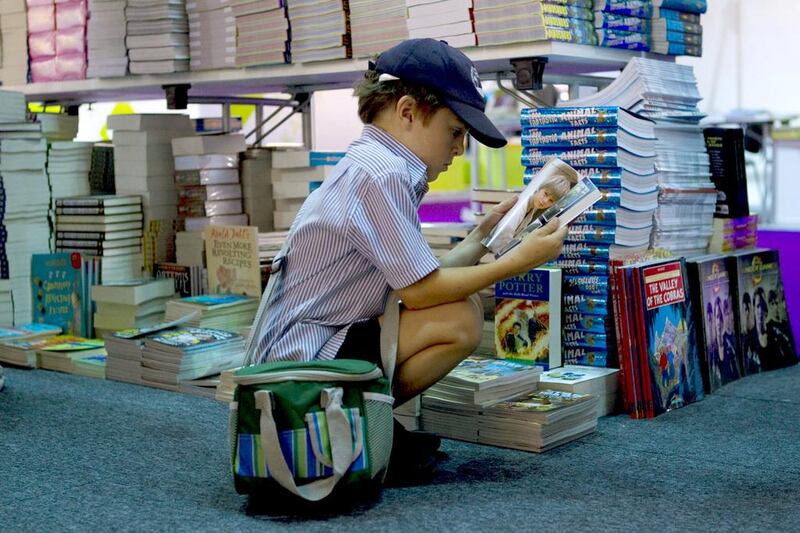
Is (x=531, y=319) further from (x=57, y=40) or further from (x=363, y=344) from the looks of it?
(x=57, y=40)

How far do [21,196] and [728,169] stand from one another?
2.64 m

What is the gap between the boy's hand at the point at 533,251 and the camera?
7.65 ft

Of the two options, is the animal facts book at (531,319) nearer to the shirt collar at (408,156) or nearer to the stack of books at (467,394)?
the stack of books at (467,394)

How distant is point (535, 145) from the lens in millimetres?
3174

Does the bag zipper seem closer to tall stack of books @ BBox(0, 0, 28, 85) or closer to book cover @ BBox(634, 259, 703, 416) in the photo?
book cover @ BBox(634, 259, 703, 416)

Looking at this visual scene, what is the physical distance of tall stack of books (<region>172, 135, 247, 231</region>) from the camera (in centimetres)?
413

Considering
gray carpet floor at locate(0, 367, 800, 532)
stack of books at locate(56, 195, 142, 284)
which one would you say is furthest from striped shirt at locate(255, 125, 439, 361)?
stack of books at locate(56, 195, 142, 284)

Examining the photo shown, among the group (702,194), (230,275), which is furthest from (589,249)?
(230,275)

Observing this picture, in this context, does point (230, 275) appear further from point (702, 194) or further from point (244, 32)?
point (702, 194)

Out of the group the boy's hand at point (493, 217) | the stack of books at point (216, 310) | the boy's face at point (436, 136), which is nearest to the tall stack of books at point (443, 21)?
the boy's hand at point (493, 217)

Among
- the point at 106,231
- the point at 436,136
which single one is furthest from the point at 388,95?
the point at 106,231

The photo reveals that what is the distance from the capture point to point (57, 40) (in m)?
4.57

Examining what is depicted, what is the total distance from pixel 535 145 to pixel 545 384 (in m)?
0.72

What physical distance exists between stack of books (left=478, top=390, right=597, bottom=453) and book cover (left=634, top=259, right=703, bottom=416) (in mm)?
302
